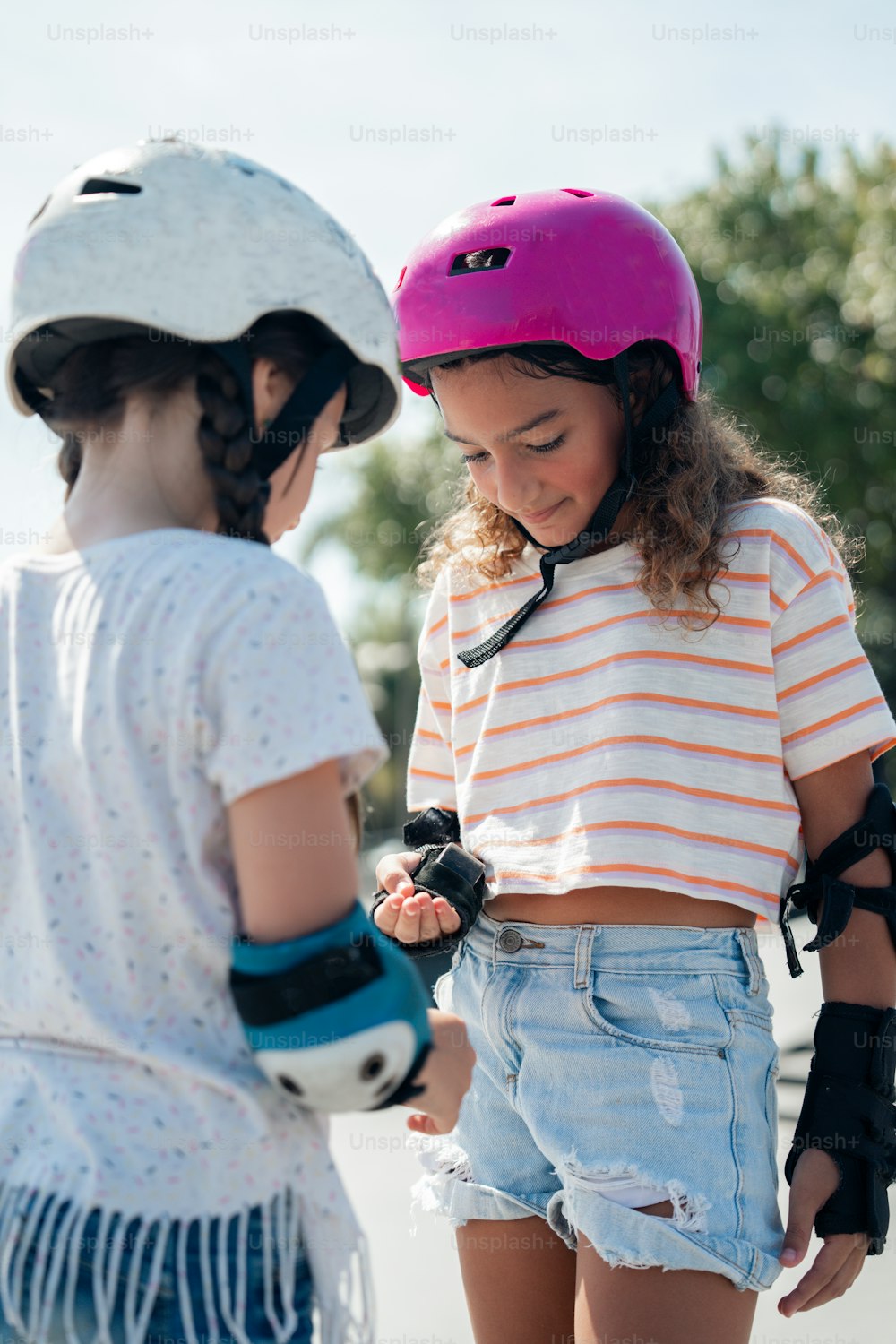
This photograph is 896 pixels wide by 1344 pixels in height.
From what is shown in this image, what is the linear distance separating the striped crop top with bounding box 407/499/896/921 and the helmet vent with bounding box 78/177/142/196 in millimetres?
1055

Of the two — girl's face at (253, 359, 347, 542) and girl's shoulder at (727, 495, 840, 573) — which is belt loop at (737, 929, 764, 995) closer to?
girl's shoulder at (727, 495, 840, 573)

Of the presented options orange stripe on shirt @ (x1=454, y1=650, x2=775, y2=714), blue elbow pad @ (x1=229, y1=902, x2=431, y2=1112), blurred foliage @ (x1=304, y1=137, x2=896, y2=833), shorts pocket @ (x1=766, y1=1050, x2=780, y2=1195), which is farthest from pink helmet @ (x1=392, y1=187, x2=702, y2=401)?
blurred foliage @ (x1=304, y1=137, x2=896, y2=833)

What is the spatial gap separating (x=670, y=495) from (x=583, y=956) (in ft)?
2.56

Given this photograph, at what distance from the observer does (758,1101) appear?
2043 mm

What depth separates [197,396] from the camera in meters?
1.50

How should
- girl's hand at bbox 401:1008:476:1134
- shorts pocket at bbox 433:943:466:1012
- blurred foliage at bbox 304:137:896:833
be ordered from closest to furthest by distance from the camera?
girl's hand at bbox 401:1008:476:1134, shorts pocket at bbox 433:943:466:1012, blurred foliage at bbox 304:137:896:833

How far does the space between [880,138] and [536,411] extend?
19.2 meters

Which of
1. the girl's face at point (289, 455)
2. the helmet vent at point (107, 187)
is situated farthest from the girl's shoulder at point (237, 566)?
the helmet vent at point (107, 187)

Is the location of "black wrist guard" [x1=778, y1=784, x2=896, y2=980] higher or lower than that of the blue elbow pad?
lower

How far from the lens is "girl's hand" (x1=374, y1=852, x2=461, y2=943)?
2.19 m

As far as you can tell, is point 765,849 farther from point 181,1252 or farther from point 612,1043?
point 181,1252

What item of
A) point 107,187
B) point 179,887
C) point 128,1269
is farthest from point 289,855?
point 107,187

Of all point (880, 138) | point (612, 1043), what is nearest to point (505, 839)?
point (612, 1043)

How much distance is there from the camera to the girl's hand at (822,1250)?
196cm
